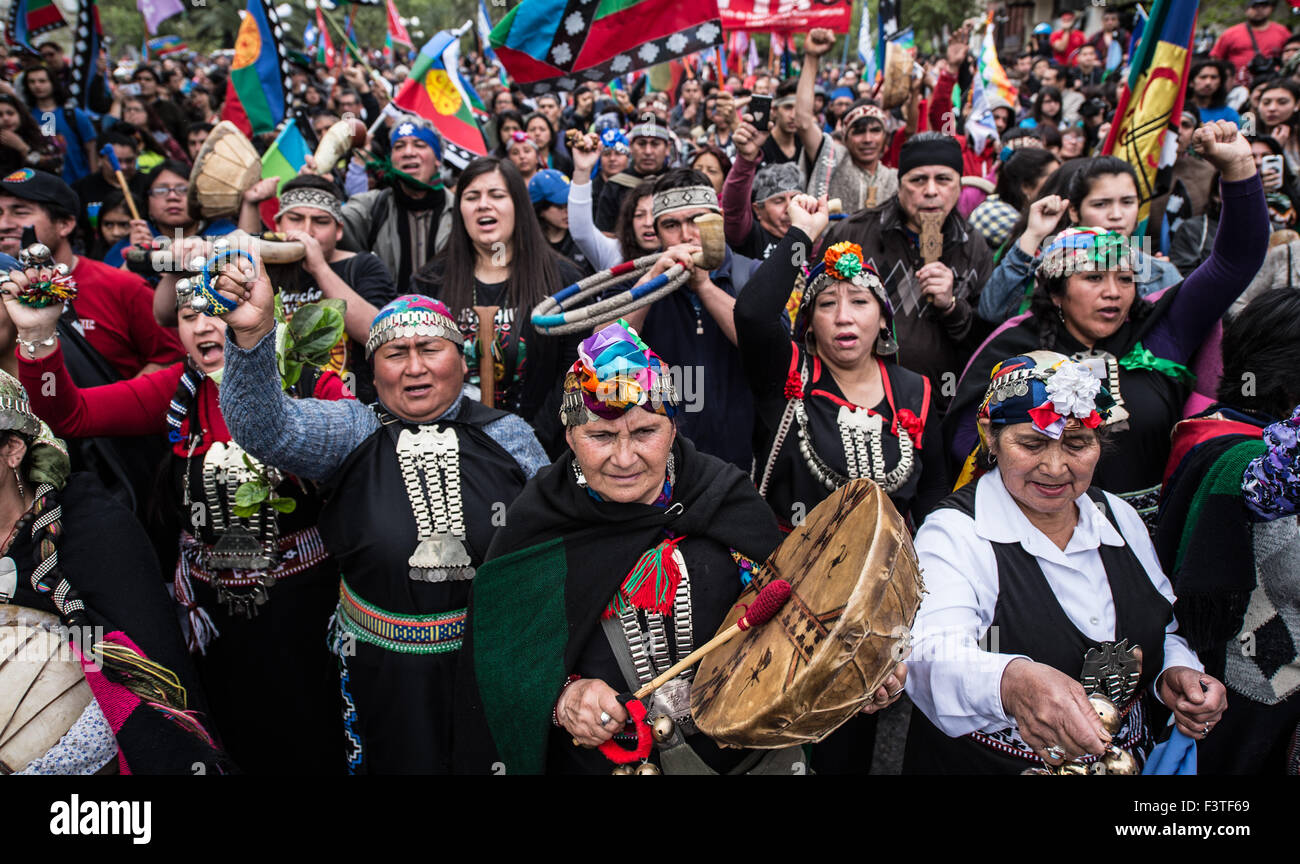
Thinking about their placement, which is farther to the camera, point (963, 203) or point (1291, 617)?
point (963, 203)

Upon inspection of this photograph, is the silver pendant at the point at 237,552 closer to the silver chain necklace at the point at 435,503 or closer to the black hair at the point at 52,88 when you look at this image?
the silver chain necklace at the point at 435,503

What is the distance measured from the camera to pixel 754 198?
19.5ft

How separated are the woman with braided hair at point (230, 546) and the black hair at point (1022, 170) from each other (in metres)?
4.86

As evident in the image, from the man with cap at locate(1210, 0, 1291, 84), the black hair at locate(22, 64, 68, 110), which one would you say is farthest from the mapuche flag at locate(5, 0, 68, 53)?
the man with cap at locate(1210, 0, 1291, 84)

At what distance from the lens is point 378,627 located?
311 centimetres

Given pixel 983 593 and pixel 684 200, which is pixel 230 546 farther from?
pixel 983 593

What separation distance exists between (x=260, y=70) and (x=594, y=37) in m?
3.96

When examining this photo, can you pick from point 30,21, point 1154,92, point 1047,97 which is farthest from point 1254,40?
point 30,21

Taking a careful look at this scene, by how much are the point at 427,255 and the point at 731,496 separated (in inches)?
151

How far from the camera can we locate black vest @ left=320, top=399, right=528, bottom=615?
10.0ft

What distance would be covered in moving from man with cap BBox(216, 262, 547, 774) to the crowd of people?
13mm

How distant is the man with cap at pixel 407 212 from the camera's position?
577cm
